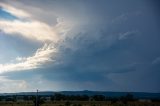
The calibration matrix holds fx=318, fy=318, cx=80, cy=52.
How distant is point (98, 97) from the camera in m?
189

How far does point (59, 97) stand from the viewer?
190m

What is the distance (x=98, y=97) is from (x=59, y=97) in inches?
916
